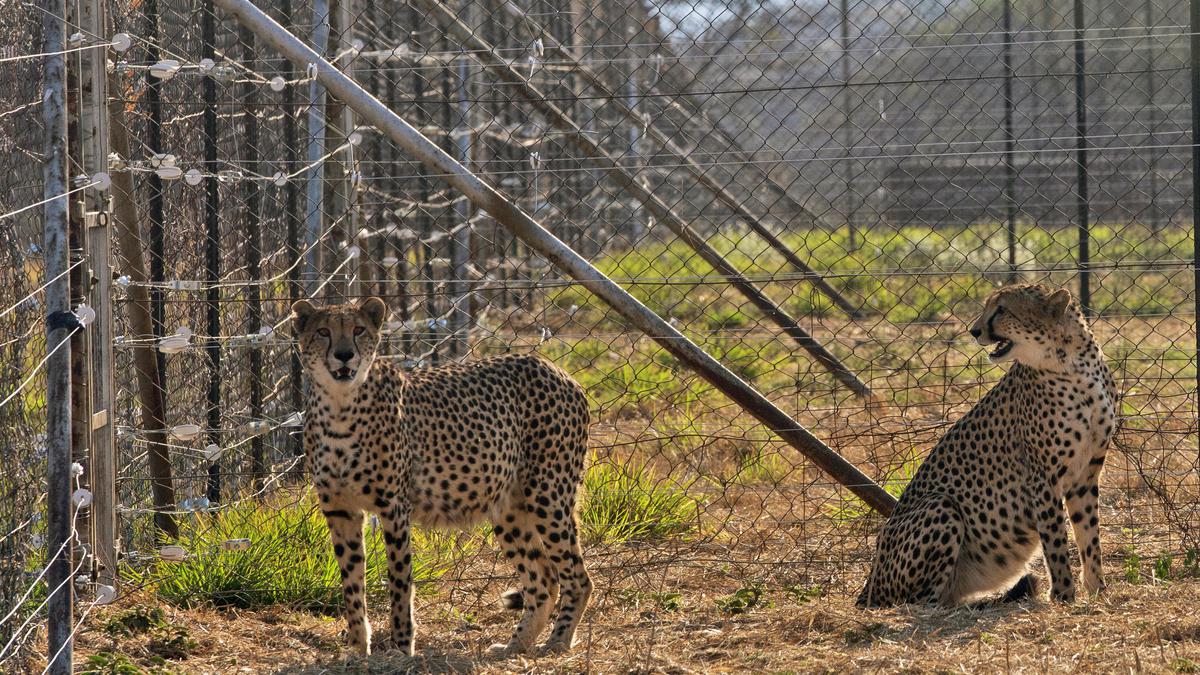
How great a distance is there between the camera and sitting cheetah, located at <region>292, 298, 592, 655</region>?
13.3ft

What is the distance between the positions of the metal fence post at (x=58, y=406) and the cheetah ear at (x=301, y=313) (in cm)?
79

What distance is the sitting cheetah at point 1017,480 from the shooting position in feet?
14.7

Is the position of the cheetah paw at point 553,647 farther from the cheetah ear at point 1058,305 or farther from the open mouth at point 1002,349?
the cheetah ear at point 1058,305

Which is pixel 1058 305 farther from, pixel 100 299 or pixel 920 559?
pixel 100 299

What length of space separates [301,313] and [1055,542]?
2.38 metres

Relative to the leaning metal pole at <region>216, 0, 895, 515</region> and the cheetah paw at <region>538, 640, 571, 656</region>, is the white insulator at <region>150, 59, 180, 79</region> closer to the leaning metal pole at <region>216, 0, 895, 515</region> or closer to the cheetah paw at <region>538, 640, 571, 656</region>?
the leaning metal pole at <region>216, 0, 895, 515</region>

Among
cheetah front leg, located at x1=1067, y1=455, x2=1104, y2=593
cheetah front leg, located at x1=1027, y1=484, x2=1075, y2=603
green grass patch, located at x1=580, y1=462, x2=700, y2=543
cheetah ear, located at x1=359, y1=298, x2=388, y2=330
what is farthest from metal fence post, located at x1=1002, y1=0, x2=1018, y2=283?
cheetah ear, located at x1=359, y1=298, x2=388, y2=330

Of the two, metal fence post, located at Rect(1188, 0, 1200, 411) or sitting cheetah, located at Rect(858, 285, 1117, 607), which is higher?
metal fence post, located at Rect(1188, 0, 1200, 411)

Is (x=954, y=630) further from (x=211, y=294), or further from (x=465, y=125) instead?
(x=465, y=125)

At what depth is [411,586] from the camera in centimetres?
415

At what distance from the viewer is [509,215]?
4.52 metres

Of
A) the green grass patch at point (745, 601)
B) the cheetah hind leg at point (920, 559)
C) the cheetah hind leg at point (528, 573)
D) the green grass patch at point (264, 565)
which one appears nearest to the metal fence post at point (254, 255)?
the green grass patch at point (264, 565)

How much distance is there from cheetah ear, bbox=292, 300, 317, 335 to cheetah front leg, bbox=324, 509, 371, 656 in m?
0.54

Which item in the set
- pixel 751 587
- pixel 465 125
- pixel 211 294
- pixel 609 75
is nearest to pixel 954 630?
pixel 751 587
